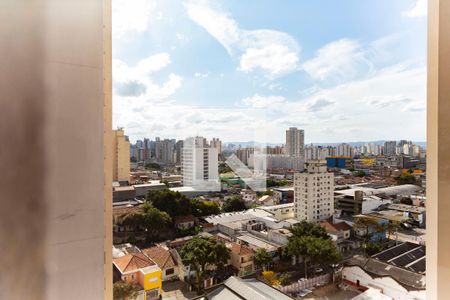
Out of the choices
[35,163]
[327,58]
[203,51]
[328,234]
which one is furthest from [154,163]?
[328,234]

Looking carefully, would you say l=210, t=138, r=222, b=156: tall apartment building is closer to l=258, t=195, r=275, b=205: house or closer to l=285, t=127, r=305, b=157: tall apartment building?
l=285, t=127, r=305, b=157: tall apartment building

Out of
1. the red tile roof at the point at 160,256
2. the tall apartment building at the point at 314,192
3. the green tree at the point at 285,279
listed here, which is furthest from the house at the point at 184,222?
the tall apartment building at the point at 314,192

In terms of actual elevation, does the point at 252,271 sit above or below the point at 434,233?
below

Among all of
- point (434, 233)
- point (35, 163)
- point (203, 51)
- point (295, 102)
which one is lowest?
point (434, 233)

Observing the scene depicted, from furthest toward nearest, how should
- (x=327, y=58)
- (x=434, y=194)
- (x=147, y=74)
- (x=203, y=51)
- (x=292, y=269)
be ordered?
(x=292, y=269) < (x=327, y=58) < (x=203, y=51) < (x=147, y=74) < (x=434, y=194)

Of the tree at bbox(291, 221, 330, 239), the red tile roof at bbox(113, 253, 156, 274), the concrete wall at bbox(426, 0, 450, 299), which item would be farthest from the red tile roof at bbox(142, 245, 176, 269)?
the concrete wall at bbox(426, 0, 450, 299)

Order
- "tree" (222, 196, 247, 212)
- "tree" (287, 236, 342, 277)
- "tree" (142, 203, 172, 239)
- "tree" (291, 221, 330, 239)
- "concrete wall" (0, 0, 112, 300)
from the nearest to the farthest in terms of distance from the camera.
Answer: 1. "concrete wall" (0, 0, 112, 300)
2. "tree" (142, 203, 172, 239)
3. "tree" (287, 236, 342, 277)
4. "tree" (291, 221, 330, 239)
5. "tree" (222, 196, 247, 212)

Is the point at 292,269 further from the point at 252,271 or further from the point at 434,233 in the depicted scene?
the point at 434,233
